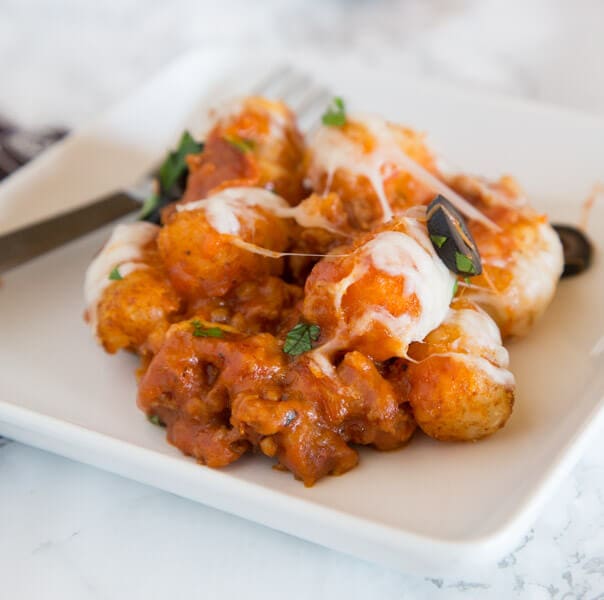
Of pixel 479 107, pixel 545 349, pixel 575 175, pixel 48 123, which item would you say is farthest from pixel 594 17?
pixel 545 349

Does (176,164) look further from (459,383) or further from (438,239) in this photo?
(459,383)

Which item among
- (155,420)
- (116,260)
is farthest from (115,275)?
(155,420)

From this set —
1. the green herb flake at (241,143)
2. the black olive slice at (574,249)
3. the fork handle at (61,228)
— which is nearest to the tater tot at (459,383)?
the black olive slice at (574,249)

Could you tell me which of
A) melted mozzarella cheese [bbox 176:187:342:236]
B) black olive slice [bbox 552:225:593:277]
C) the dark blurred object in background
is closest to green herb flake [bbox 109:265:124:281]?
melted mozzarella cheese [bbox 176:187:342:236]

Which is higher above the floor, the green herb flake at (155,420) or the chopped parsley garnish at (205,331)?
the chopped parsley garnish at (205,331)

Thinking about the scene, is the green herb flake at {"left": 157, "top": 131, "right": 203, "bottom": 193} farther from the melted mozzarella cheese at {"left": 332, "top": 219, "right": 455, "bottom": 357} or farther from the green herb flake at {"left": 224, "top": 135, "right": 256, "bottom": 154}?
the melted mozzarella cheese at {"left": 332, "top": 219, "right": 455, "bottom": 357}

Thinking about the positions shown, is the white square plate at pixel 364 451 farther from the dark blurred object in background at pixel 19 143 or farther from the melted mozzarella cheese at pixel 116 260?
the dark blurred object in background at pixel 19 143

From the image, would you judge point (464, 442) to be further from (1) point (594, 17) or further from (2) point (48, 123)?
(1) point (594, 17)
